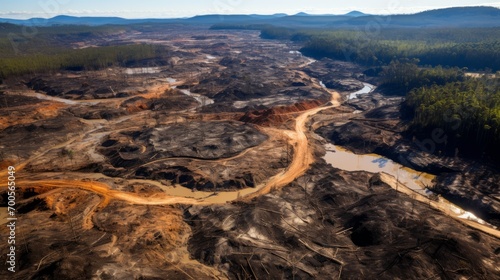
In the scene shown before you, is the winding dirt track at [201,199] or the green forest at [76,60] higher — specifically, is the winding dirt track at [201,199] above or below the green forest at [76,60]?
below

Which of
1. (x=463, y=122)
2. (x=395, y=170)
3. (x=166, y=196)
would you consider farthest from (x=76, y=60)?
(x=463, y=122)

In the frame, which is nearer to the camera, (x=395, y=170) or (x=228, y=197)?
(x=228, y=197)

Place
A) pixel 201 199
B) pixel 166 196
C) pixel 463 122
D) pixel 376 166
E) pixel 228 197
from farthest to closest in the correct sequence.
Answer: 1. pixel 463 122
2. pixel 376 166
3. pixel 228 197
4. pixel 166 196
5. pixel 201 199

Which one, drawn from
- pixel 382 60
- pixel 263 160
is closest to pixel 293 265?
pixel 263 160

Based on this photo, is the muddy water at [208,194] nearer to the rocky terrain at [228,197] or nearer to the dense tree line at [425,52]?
the rocky terrain at [228,197]

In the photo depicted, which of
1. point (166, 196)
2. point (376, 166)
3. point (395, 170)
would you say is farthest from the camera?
point (376, 166)

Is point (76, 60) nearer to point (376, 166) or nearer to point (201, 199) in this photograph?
point (201, 199)

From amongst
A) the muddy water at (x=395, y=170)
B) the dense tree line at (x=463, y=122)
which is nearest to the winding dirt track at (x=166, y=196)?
the muddy water at (x=395, y=170)

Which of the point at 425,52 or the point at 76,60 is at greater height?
the point at 425,52

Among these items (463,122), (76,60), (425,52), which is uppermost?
(425,52)
